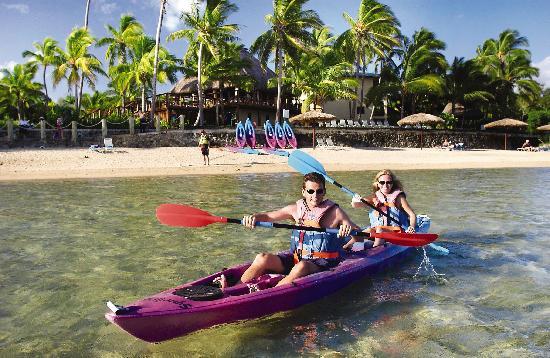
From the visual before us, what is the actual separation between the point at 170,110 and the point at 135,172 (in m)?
18.8

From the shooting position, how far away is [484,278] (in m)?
6.75

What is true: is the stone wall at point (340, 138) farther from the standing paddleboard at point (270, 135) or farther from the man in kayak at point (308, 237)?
the man in kayak at point (308, 237)

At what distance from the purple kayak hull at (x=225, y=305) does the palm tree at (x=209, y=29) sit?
2778 centimetres

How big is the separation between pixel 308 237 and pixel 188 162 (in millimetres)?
19310

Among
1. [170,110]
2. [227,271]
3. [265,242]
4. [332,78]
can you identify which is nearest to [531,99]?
[332,78]

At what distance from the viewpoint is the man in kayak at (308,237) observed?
514 centimetres

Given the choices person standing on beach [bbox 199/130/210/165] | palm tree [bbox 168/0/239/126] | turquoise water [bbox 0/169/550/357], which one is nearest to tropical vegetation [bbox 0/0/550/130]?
palm tree [bbox 168/0/239/126]

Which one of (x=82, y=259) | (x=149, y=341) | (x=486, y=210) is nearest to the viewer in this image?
(x=149, y=341)

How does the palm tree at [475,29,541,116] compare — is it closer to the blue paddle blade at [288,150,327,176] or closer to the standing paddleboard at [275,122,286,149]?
the standing paddleboard at [275,122,286,149]

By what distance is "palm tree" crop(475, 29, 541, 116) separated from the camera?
43.8m

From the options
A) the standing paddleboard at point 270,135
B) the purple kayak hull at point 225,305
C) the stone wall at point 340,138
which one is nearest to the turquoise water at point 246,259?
the purple kayak hull at point 225,305

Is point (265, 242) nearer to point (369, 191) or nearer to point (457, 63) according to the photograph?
point (369, 191)

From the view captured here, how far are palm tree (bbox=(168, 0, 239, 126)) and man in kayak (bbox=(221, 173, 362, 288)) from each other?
2745 cm

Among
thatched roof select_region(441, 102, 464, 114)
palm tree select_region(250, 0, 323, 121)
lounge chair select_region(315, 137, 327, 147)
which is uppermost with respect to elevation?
palm tree select_region(250, 0, 323, 121)
